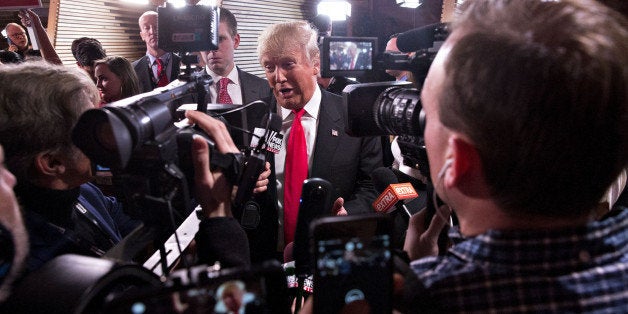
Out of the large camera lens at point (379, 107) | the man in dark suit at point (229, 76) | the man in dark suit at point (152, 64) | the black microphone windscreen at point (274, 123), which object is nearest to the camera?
the large camera lens at point (379, 107)

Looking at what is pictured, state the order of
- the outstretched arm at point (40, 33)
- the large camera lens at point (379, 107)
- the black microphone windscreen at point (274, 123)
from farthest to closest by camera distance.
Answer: the outstretched arm at point (40, 33)
the black microphone windscreen at point (274, 123)
the large camera lens at point (379, 107)

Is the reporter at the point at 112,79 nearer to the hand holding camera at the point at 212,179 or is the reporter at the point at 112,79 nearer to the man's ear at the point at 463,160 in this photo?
the hand holding camera at the point at 212,179

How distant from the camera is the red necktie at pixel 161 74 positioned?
434cm

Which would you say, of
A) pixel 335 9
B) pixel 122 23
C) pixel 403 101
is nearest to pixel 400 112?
pixel 403 101

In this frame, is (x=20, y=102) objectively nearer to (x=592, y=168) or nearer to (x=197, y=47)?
(x=197, y=47)

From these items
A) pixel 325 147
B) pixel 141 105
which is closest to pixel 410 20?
pixel 325 147

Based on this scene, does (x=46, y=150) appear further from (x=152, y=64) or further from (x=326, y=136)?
(x=152, y=64)

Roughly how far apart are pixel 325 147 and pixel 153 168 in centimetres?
144

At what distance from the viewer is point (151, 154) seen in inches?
35.9

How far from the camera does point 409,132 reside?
3.79 ft

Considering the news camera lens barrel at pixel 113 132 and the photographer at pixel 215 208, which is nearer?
the news camera lens barrel at pixel 113 132

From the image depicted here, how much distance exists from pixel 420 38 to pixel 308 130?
123 centimetres

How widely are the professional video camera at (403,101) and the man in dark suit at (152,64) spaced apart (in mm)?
3171

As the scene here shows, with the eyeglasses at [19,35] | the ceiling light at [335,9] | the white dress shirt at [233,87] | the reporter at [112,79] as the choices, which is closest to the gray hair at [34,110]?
the reporter at [112,79]
